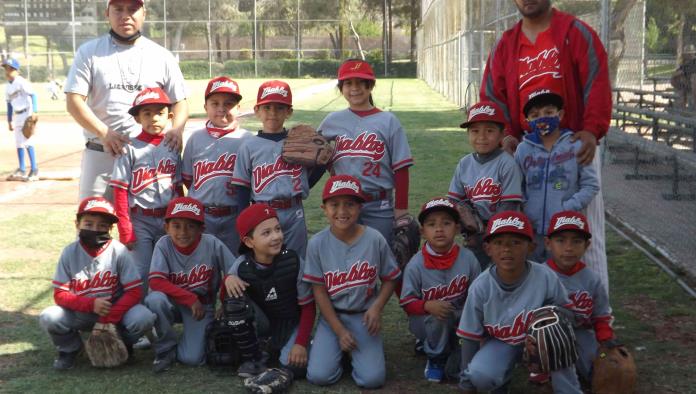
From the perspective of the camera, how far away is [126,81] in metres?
4.87

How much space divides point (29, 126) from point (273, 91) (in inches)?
318

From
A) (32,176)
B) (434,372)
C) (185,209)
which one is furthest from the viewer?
(32,176)

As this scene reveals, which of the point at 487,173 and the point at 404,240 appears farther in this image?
the point at 404,240

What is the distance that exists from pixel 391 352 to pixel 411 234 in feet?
2.19

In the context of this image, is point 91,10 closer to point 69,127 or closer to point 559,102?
point 69,127

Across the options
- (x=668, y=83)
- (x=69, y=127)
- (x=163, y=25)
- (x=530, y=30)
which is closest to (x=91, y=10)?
(x=163, y=25)

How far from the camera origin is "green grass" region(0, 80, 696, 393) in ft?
13.3

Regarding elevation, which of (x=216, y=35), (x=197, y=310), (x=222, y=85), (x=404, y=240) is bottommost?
(x=197, y=310)

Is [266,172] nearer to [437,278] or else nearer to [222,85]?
[222,85]

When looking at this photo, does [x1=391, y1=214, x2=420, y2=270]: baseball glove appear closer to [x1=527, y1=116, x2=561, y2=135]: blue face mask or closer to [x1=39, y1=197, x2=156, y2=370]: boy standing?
[x1=527, y1=116, x2=561, y2=135]: blue face mask

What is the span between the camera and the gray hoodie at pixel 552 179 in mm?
4035

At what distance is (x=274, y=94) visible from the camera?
4664 mm

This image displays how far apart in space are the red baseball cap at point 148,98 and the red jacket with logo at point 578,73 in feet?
6.46

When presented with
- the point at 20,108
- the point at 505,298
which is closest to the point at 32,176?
the point at 20,108
